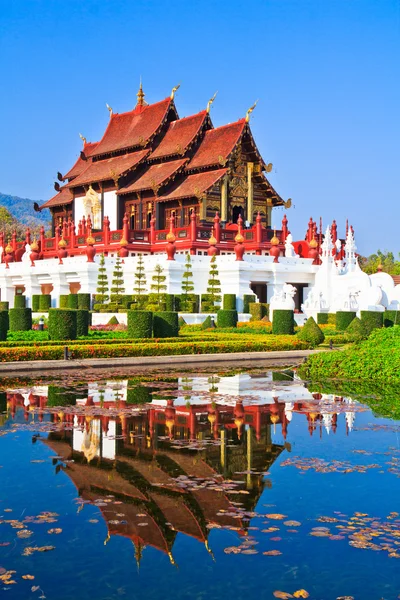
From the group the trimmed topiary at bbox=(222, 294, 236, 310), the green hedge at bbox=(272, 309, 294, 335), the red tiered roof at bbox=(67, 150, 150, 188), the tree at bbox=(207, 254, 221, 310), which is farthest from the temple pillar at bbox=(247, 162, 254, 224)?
the green hedge at bbox=(272, 309, 294, 335)

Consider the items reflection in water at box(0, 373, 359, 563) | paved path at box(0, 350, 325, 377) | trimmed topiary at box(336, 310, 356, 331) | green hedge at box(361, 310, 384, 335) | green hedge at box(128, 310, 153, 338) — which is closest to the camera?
reflection in water at box(0, 373, 359, 563)

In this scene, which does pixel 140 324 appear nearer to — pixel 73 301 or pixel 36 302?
pixel 73 301

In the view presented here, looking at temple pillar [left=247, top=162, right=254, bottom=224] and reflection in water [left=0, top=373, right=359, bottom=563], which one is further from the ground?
temple pillar [left=247, top=162, right=254, bottom=224]

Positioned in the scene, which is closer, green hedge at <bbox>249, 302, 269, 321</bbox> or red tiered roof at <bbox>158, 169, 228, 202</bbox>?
green hedge at <bbox>249, 302, 269, 321</bbox>

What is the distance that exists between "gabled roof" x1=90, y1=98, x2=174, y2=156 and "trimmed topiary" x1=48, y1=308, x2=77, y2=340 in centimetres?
2724

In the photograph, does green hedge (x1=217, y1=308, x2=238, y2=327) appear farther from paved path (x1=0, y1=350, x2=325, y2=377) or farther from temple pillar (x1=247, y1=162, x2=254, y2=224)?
temple pillar (x1=247, y1=162, x2=254, y2=224)

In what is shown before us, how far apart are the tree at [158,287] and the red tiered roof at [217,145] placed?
29.9 ft

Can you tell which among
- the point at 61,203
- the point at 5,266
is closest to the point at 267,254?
the point at 5,266

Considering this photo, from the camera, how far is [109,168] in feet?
159

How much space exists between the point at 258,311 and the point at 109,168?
18607 millimetres

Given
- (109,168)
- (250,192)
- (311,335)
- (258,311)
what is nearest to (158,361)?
(311,335)

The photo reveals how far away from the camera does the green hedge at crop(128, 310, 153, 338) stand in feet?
75.6

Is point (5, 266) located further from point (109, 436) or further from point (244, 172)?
point (109, 436)

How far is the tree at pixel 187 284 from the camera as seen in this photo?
3544 centimetres
